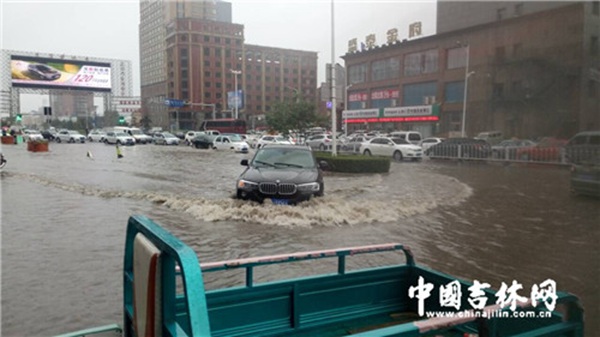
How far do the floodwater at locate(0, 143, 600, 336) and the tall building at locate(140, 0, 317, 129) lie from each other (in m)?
74.8

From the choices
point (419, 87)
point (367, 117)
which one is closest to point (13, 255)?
point (419, 87)

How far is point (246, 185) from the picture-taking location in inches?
373

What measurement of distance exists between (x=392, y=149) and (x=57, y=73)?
5281 centimetres

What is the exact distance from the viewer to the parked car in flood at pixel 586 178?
A: 37.7 ft

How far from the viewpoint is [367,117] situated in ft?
202

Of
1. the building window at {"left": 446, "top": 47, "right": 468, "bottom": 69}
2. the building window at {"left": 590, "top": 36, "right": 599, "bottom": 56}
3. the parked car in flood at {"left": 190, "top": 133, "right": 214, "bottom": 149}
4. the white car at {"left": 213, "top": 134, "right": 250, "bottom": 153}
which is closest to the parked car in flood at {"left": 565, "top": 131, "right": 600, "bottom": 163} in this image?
the building window at {"left": 590, "top": 36, "right": 599, "bottom": 56}

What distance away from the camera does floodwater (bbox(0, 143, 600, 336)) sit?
5.12 m

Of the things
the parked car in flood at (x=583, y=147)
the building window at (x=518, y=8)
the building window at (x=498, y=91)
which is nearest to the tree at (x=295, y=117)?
the parked car in flood at (x=583, y=147)

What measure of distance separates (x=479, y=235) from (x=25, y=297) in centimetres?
710

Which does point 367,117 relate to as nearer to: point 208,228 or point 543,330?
point 208,228

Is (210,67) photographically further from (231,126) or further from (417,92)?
(417,92)

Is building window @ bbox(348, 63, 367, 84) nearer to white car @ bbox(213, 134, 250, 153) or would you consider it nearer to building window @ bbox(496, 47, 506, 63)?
building window @ bbox(496, 47, 506, 63)

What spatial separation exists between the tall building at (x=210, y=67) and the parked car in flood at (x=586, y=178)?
2975 inches

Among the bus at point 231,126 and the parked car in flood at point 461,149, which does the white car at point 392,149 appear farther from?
the bus at point 231,126
